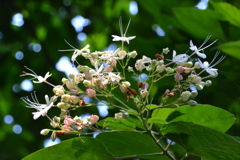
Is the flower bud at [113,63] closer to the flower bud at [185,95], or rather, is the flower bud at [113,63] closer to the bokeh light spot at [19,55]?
the flower bud at [185,95]

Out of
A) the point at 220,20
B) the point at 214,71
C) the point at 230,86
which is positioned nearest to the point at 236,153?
the point at 214,71

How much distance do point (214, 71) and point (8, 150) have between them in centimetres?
278

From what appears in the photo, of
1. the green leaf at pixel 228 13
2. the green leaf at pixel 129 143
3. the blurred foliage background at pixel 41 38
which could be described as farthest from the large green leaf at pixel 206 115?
the blurred foliage background at pixel 41 38

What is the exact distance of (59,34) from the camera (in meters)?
3.57

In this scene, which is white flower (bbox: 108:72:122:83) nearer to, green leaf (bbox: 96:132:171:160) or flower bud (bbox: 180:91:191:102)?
flower bud (bbox: 180:91:191:102)

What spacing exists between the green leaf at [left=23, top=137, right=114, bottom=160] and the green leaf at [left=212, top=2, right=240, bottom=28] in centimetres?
126

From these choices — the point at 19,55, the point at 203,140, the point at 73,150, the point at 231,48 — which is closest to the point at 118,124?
the point at 73,150

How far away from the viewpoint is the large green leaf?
132 centimetres

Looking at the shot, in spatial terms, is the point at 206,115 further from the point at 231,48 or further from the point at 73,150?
the point at 231,48

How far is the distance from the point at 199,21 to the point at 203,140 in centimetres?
118

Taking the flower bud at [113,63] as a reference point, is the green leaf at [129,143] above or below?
below

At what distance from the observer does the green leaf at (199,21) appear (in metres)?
2.19

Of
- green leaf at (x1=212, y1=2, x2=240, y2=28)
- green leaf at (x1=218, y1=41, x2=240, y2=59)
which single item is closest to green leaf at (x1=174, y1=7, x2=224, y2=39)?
green leaf at (x1=212, y1=2, x2=240, y2=28)

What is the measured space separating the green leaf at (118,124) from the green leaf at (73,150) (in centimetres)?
8
